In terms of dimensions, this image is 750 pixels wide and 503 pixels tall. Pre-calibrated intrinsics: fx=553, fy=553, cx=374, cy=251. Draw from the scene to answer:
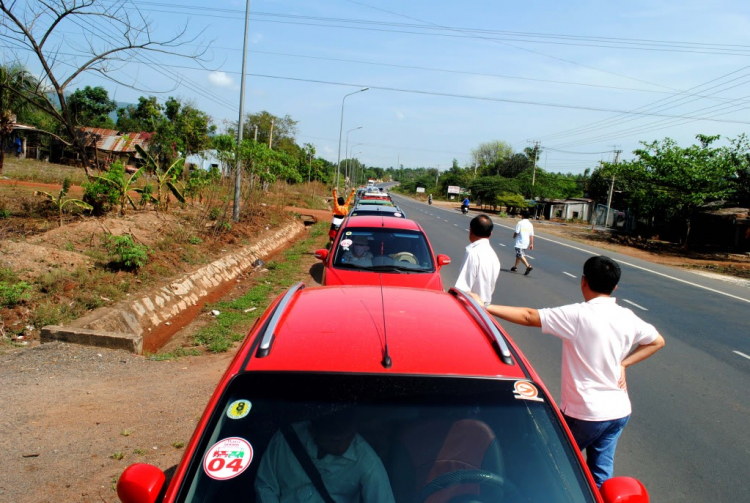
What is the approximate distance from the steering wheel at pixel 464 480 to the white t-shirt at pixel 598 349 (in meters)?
1.19

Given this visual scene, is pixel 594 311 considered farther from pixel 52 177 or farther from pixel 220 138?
pixel 52 177

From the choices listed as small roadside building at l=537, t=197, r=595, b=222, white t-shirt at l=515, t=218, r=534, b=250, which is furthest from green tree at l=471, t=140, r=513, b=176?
white t-shirt at l=515, t=218, r=534, b=250

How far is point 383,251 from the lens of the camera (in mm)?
7383

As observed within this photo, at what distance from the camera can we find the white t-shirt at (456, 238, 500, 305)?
17.8ft

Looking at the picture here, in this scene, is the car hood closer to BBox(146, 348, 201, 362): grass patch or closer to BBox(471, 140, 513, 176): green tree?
BBox(146, 348, 201, 362): grass patch

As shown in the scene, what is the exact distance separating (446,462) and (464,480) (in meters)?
0.09

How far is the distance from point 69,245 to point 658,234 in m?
35.1

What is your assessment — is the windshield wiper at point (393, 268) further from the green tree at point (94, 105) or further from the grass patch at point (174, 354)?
the green tree at point (94, 105)

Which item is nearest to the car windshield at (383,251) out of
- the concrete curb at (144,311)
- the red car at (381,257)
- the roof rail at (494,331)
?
the red car at (381,257)

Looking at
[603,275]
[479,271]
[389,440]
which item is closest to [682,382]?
[479,271]

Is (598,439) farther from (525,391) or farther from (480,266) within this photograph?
(480,266)

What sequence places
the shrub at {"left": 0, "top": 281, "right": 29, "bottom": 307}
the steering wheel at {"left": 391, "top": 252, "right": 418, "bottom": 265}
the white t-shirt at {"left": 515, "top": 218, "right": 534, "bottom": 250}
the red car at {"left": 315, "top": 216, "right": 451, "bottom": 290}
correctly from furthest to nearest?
the white t-shirt at {"left": 515, "top": 218, "right": 534, "bottom": 250}
the steering wheel at {"left": 391, "top": 252, "right": 418, "bottom": 265}
the shrub at {"left": 0, "top": 281, "right": 29, "bottom": 307}
the red car at {"left": 315, "top": 216, "right": 451, "bottom": 290}

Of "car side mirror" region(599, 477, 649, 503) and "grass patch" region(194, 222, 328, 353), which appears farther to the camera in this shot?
"grass patch" region(194, 222, 328, 353)

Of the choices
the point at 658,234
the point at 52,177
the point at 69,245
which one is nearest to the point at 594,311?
the point at 69,245
